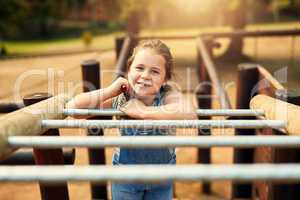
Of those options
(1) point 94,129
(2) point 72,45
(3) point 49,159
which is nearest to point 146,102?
(3) point 49,159

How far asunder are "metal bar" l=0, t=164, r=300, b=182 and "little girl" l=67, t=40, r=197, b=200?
59 centimetres

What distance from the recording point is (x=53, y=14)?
25594 millimetres

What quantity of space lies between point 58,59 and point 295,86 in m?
7.09

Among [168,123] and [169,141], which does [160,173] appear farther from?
[168,123]

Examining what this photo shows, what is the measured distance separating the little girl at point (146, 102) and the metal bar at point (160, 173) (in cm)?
59

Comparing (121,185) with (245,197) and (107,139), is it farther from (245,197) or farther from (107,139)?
(245,197)

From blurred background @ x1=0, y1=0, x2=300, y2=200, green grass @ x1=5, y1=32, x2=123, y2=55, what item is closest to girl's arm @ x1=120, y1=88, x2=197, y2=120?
blurred background @ x1=0, y1=0, x2=300, y2=200

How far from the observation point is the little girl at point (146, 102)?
4.49 ft

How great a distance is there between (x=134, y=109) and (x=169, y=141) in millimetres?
427

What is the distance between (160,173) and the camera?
0.73m

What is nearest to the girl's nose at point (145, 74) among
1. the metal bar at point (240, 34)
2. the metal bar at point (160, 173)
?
the metal bar at point (160, 173)

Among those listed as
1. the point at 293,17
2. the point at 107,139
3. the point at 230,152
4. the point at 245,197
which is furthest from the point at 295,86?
the point at 293,17

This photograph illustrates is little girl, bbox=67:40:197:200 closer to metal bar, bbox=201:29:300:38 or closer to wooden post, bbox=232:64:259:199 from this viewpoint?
wooden post, bbox=232:64:259:199

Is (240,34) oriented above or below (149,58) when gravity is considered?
above
